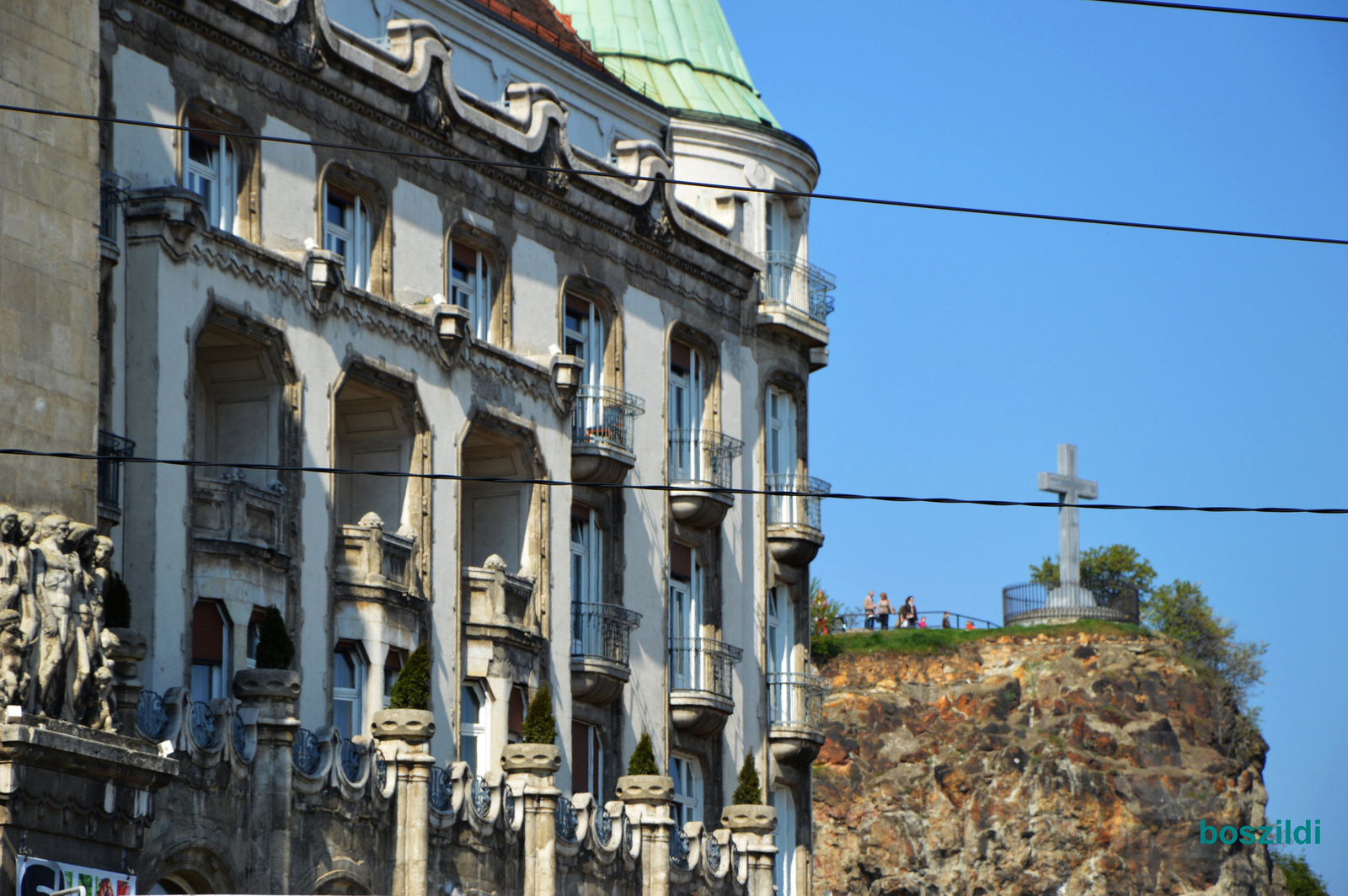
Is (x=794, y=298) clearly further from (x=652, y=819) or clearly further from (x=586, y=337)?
(x=652, y=819)

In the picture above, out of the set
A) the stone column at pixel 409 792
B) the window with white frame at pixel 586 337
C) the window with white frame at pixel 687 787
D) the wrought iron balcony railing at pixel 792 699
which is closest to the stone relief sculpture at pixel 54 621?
the stone column at pixel 409 792

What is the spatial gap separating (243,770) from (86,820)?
5051mm

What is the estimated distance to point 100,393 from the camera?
107ft

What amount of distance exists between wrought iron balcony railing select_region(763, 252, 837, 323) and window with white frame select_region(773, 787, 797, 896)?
33.7 feet

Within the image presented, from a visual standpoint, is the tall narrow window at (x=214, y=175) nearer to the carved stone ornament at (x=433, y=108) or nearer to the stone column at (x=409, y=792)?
the carved stone ornament at (x=433, y=108)

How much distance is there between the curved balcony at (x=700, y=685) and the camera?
151ft

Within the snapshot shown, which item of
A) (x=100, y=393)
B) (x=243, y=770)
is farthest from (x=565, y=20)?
(x=243, y=770)

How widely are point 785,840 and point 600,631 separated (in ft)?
27.5

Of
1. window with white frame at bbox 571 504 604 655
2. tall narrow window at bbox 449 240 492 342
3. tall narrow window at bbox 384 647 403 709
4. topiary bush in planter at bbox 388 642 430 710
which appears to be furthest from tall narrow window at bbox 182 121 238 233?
window with white frame at bbox 571 504 604 655

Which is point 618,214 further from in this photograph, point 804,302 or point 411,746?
point 411,746

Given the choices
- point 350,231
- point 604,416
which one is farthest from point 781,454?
point 350,231

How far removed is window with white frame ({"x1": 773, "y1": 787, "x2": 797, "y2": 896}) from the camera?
49125 millimetres

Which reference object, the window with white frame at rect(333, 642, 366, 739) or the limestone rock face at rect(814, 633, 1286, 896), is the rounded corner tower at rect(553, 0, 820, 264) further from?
the limestone rock face at rect(814, 633, 1286, 896)

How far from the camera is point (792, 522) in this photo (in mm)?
50125
